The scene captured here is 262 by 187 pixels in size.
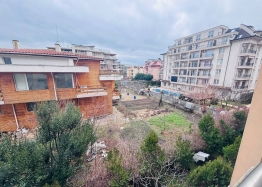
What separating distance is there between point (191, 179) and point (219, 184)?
1010mm

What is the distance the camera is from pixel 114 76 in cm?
1312

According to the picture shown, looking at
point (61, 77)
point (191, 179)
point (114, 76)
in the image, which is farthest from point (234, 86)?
point (61, 77)

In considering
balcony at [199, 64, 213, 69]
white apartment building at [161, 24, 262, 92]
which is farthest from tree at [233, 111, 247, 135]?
balcony at [199, 64, 213, 69]

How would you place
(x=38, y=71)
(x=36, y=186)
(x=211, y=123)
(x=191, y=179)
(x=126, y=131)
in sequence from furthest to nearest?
(x=126, y=131) < (x=38, y=71) < (x=211, y=123) < (x=191, y=179) < (x=36, y=186)

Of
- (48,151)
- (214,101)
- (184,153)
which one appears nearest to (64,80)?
(48,151)

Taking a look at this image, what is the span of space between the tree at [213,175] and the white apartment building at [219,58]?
23.9 meters

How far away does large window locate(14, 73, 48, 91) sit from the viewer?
9391 millimetres

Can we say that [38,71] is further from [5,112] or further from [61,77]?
[5,112]

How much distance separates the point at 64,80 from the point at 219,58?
95.9 ft

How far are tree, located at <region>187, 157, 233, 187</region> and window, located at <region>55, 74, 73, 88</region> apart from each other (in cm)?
1137

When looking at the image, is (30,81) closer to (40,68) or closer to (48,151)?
(40,68)

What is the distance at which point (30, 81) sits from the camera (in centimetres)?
969

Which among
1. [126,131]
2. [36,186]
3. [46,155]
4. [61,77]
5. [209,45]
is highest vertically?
[209,45]

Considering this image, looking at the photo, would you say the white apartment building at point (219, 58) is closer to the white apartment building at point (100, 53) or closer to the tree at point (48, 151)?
the white apartment building at point (100, 53)
